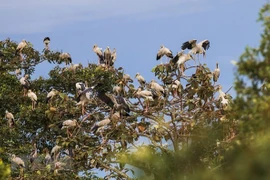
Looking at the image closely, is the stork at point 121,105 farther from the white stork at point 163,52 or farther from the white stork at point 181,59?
the white stork at point 163,52

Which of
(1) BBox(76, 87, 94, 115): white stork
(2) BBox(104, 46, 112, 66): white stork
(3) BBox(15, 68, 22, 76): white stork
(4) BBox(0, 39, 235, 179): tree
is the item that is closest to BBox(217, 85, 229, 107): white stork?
(4) BBox(0, 39, 235, 179): tree

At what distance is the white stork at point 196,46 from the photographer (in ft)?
62.5

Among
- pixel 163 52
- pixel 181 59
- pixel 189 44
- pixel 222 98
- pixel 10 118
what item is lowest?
pixel 222 98

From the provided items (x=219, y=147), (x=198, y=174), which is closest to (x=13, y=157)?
(x=219, y=147)

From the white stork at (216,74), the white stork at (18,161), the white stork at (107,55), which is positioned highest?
the white stork at (107,55)

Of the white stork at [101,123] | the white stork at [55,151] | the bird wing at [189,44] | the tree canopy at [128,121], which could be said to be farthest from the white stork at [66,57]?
the white stork at [101,123]

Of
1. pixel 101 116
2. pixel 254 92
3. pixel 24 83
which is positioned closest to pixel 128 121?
pixel 101 116

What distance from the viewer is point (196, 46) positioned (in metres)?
19.1

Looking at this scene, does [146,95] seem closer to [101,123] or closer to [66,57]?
[101,123]

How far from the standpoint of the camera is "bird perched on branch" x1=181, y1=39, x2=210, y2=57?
19062mm

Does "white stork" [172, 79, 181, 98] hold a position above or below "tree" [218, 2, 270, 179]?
above

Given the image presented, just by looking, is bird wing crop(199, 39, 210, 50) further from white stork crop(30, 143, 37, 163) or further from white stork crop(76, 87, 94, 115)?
white stork crop(30, 143, 37, 163)

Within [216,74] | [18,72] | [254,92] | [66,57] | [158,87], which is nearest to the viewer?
[254,92]

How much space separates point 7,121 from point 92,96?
4.39 m
